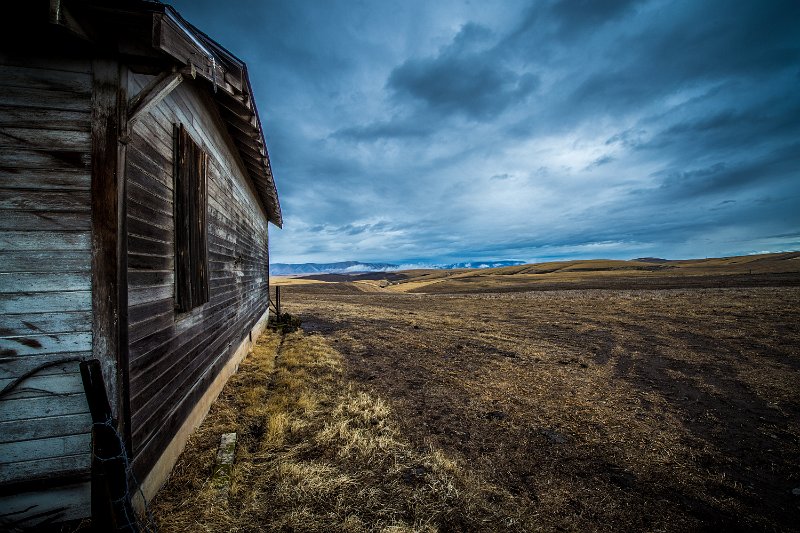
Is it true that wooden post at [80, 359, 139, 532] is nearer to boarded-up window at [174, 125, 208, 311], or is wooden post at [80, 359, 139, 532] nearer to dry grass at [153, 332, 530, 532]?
dry grass at [153, 332, 530, 532]

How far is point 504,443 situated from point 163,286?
16.4 feet

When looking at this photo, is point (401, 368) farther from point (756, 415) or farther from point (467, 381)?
point (756, 415)

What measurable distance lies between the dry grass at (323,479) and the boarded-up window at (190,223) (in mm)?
2065

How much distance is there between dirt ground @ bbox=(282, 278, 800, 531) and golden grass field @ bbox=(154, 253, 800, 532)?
1.0 inches

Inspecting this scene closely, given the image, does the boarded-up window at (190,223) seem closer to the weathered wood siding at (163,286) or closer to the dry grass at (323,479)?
the weathered wood siding at (163,286)

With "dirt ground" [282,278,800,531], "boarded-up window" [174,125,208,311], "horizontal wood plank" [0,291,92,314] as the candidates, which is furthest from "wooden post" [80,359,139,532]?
"dirt ground" [282,278,800,531]

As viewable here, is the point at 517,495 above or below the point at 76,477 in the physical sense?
below

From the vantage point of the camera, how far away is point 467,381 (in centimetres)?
737

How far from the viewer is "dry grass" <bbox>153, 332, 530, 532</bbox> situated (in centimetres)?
314

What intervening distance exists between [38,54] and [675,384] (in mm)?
11011

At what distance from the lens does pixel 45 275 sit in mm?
2637

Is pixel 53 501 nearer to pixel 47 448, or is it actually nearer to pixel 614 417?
Answer: pixel 47 448

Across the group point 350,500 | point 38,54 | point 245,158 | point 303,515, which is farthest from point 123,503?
point 245,158

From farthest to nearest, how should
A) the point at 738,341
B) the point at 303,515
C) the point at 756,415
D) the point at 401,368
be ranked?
the point at 738,341 < the point at 401,368 < the point at 756,415 < the point at 303,515
